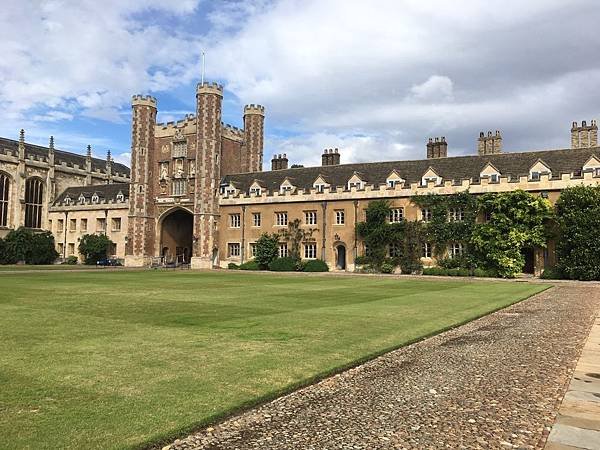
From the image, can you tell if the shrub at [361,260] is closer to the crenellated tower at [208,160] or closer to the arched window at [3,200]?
the crenellated tower at [208,160]

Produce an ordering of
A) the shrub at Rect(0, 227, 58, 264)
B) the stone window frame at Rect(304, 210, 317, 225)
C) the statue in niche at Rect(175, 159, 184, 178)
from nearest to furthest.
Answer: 1. the stone window frame at Rect(304, 210, 317, 225)
2. the statue in niche at Rect(175, 159, 184, 178)
3. the shrub at Rect(0, 227, 58, 264)

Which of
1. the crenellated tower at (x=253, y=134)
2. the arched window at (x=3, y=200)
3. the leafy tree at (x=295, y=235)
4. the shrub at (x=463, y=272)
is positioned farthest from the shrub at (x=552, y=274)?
the arched window at (x=3, y=200)

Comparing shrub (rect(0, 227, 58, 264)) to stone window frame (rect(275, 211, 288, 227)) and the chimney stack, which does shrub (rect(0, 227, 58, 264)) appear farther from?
the chimney stack

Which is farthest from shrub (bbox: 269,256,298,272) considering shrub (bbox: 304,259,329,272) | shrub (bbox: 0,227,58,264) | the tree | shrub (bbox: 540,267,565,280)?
shrub (bbox: 0,227,58,264)

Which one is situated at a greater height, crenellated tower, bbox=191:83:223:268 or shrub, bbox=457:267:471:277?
crenellated tower, bbox=191:83:223:268

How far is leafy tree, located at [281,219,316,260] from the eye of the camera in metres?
43.8

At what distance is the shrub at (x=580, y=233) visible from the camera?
31.4 meters

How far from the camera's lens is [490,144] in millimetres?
41906

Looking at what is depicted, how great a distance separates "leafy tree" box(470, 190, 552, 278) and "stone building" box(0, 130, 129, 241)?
49.1 meters

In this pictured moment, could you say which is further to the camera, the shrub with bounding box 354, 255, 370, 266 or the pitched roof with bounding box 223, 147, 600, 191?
the shrub with bounding box 354, 255, 370, 266

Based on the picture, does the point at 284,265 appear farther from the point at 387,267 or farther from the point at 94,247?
the point at 94,247

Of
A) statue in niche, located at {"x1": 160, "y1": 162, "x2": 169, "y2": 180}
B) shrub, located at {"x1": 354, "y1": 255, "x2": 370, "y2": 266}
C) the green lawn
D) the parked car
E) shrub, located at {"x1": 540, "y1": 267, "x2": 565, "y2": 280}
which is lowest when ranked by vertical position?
the green lawn

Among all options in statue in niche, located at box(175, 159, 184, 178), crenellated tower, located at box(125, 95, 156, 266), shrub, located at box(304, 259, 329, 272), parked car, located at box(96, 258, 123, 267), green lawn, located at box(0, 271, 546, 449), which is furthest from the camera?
parked car, located at box(96, 258, 123, 267)

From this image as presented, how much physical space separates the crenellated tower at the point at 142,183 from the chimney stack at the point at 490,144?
31.9 meters
